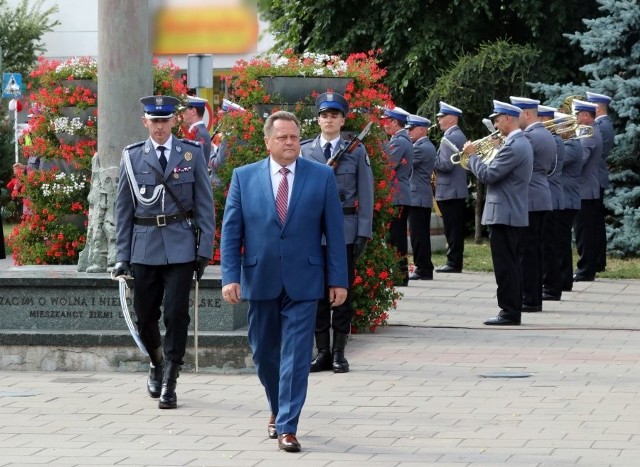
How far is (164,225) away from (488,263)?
1094 centimetres

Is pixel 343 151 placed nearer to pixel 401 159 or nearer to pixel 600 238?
pixel 401 159

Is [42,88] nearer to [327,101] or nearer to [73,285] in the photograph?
[73,285]

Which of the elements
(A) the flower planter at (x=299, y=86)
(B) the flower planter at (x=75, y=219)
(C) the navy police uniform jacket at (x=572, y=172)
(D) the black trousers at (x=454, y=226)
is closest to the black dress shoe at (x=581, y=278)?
(C) the navy police uniform jacket at (x=572, y=172)

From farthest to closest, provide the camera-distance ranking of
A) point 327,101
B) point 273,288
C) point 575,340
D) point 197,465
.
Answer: point 575,340 < point 327,101 < point 273,288 < point 197,465

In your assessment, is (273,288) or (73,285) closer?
(273,288)

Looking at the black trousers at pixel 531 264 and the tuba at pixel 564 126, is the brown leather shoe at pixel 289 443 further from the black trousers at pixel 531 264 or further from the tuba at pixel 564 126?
the tuba at pixel 564 126

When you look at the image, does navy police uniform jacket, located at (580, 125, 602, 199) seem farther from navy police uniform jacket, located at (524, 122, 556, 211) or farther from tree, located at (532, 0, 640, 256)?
tree, located at (532, 0, 640, 256)

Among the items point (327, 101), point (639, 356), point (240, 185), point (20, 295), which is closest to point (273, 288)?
point (240, 185)

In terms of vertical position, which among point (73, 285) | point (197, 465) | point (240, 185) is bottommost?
point (197, 465)

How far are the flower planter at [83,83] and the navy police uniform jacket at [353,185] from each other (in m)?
2.52

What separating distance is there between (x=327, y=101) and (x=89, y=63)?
3.14 meters

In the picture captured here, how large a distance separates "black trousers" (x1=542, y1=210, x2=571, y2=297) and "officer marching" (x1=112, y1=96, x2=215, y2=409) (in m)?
6.65

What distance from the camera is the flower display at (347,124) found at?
12.6m

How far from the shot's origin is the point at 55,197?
12.8m
